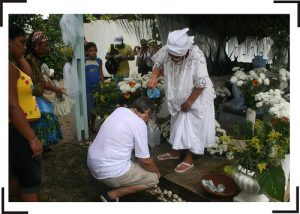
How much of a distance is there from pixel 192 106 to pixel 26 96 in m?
1.88

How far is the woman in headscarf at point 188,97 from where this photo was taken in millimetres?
3674

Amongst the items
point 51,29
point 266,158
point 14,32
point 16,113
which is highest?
point 51,29

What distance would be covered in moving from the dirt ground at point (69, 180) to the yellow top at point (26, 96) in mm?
1223

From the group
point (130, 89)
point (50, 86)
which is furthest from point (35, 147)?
point (130, 89)

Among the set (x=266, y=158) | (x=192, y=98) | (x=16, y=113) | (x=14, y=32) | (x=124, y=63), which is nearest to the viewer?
(x=16, y=113)

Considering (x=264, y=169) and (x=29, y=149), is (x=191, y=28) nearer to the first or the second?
(x=264, y=169)

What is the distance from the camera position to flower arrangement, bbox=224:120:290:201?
2.83 metres

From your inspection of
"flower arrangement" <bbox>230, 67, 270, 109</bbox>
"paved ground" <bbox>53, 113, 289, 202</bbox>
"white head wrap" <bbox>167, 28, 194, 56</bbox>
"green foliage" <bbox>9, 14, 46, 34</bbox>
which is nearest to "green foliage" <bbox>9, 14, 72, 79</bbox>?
"green foliage" <bbox>9, 14, 46, 34</bbox>

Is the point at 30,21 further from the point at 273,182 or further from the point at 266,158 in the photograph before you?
the point at 273,182

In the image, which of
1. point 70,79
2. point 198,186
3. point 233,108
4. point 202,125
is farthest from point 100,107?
point 233,108

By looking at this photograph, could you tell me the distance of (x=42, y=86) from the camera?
3.77 m

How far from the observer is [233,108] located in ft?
18.7

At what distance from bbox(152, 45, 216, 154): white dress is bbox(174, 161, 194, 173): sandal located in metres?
0.21

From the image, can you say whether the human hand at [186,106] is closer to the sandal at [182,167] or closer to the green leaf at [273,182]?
the sandal at [182,167]
